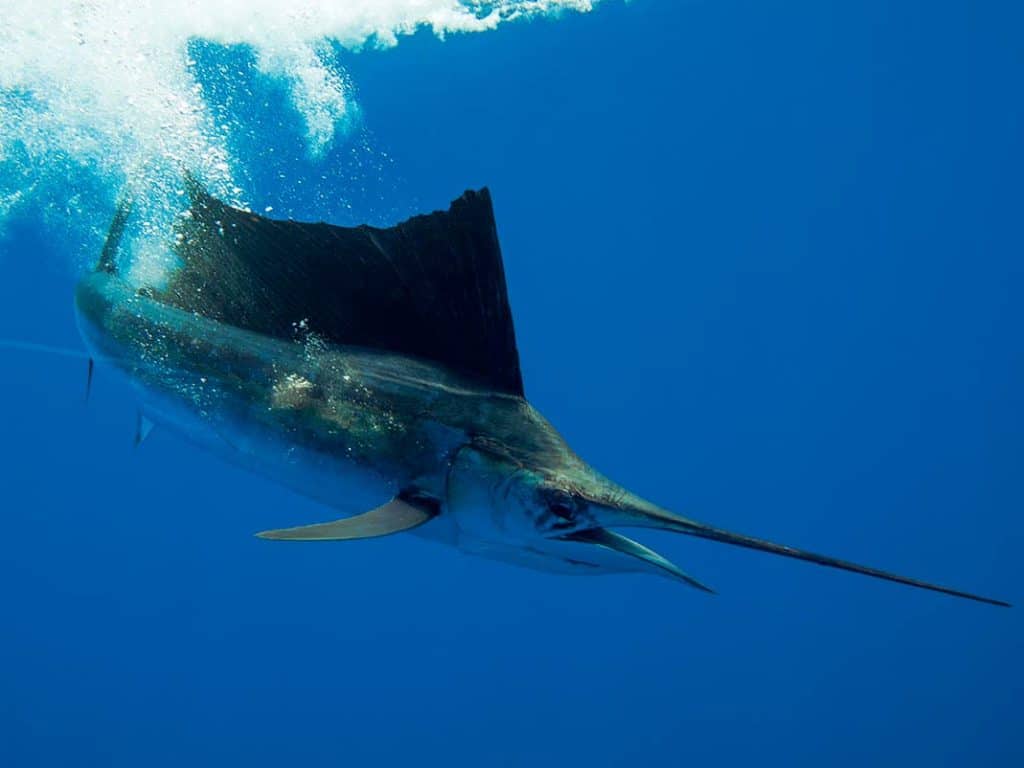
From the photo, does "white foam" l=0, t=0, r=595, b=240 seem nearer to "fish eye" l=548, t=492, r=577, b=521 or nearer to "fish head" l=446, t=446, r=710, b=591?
"fish head" l=446, t=446, r=710, b=591

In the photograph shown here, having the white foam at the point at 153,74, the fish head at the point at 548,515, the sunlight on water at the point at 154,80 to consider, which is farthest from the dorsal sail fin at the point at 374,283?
the white foam at the point at 153,74

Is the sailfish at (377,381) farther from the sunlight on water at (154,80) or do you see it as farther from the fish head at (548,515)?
the sunlight on water at (154,80)

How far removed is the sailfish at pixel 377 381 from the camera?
6.73 feet

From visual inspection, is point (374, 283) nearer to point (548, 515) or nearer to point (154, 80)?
point (548, 515)

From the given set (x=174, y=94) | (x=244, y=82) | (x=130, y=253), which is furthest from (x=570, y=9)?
(x=130, y=253)

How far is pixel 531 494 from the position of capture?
202 centimetres

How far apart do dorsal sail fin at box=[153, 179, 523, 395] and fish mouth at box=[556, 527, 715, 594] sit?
660 millimetres

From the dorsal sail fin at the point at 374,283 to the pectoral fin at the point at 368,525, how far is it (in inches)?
22.1

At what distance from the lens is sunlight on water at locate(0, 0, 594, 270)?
719 centimetres

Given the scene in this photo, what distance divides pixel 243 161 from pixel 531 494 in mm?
8811

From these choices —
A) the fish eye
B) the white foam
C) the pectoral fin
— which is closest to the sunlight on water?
the white foam

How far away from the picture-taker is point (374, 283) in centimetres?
257

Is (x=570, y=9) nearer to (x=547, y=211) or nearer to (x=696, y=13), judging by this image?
(x=696, y=13)

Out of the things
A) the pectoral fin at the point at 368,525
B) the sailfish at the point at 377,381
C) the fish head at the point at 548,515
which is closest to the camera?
the pectoral fin at the point at 368,525
